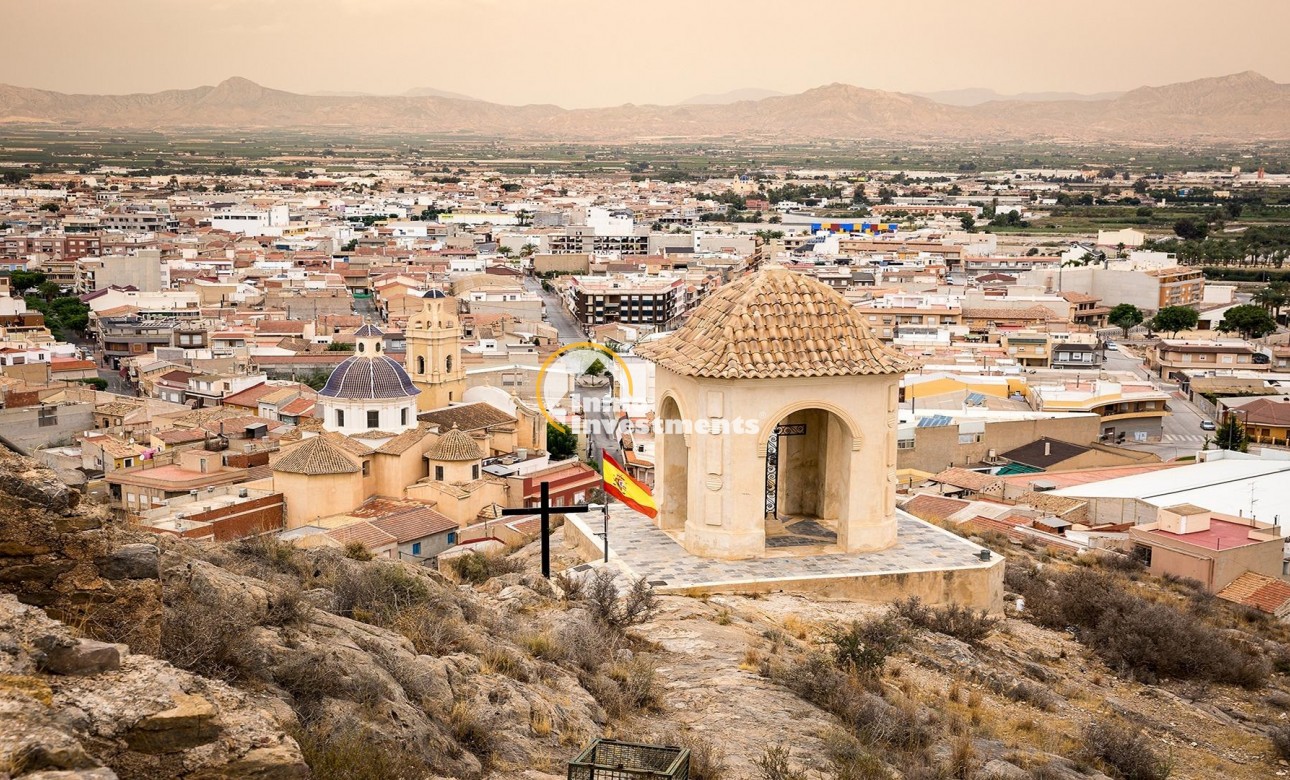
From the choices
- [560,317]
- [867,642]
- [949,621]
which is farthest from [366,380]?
[560,317]

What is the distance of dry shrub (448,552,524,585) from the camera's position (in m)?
11.9

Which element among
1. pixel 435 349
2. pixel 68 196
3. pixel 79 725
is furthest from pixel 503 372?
pixel 68 196

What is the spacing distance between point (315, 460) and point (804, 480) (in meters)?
16.3

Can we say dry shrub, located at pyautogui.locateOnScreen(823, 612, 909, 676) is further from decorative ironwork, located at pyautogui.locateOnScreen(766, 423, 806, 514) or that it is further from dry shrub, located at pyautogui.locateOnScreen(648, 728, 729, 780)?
decorative ironwork, located at pyautogui.locateOnScreen(766, 423, 806, 514)

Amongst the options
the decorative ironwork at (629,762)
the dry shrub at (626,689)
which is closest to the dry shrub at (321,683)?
the decorative ironwork at (629,762)

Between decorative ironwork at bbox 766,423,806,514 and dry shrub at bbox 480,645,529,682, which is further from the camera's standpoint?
decorative ironwork at bbox 766,423,806,514

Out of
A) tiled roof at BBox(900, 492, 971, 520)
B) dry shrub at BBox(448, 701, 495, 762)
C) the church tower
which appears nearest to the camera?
dry shrub at BBox(448, 701, 495, 762)

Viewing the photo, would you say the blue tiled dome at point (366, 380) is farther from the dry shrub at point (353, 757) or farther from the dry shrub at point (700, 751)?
the dry shrub at point (353, 757)

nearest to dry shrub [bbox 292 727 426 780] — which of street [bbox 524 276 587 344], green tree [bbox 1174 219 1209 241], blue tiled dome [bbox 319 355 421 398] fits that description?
blue tiled dome [bbox 319 355 421 398]

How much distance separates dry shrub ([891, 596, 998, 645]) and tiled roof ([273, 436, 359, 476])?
1840 centimetres

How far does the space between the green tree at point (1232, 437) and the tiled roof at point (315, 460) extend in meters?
22.1

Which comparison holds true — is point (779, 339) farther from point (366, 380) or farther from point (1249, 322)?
point (1249, 322)

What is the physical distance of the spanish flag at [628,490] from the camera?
12.4 metres

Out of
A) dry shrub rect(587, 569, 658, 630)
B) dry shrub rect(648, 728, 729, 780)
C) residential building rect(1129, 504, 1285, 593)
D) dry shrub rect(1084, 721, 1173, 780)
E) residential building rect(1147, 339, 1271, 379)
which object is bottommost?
residential building rect(1147, 339, 1271, 379)
